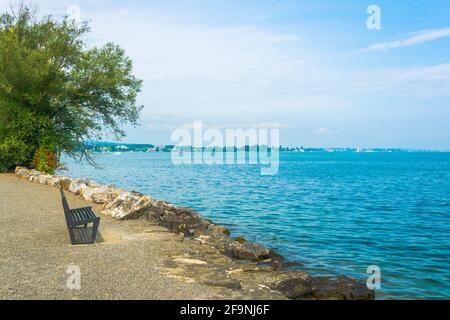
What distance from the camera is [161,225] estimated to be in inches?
580

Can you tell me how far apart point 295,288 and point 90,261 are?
14.1ft

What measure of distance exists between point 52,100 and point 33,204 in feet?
52.3

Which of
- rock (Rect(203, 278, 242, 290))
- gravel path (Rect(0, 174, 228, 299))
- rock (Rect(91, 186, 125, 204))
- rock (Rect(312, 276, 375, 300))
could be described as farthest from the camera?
rock (Rect(91, 186, 125, 204))

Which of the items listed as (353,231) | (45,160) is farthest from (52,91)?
(353,231)

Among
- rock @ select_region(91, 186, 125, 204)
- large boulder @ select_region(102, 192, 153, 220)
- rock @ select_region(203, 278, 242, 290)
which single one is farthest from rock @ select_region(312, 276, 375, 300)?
rock @ select_region(91, 186, 125, 204)

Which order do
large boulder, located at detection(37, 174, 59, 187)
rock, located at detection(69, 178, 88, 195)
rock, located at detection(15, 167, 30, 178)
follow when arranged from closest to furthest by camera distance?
1. rock, located at detection(69, 178, 88, 195)
2. large boulder, located at detection(37, 174, 59, 187)
3. rock, located at detection(15, 167, 30, 178)

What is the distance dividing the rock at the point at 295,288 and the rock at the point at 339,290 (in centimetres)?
38

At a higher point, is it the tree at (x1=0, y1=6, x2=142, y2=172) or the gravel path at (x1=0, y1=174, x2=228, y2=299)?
the tree at (x1=0, y1=6, x2=142, y2=172)

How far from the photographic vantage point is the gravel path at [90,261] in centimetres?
789

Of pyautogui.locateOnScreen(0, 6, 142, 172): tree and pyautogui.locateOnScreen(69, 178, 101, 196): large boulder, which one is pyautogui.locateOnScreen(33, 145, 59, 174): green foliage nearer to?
pyautogui.locateOnScreen(0, 6, 142, 172): tree

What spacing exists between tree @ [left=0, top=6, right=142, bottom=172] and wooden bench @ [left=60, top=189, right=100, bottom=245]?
2014cm

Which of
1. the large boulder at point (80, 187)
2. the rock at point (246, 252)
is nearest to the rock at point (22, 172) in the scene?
the large boulder at point (80, 187)

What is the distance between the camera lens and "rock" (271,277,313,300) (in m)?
8.63
